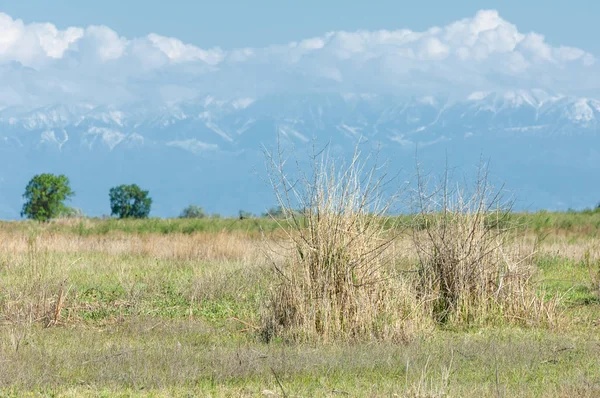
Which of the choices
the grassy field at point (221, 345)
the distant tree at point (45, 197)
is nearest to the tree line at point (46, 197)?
the distant tree at point (45, 197)

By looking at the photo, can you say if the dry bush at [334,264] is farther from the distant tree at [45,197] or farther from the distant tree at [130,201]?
the distant tree at [130,201]

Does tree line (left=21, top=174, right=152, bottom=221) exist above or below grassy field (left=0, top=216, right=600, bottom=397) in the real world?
above

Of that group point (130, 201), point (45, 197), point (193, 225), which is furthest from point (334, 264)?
point (130, 201)

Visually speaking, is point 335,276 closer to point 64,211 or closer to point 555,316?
point 555,316

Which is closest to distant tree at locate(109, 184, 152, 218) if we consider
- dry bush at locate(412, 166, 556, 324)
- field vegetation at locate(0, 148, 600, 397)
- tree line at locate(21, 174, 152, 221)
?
tree line at locate(21, 174, 152, 221)

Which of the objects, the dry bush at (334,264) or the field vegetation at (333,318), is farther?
the dry bush at (334,264)

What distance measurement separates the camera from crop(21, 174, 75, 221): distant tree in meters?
50.8

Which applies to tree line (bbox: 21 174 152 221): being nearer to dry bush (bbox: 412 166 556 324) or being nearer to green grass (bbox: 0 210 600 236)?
green grass (bbox: 0 210 600 236)

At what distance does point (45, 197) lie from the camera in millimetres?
50781

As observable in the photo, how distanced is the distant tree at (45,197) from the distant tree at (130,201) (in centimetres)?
1552

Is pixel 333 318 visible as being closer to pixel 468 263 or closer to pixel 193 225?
pixel 468 263

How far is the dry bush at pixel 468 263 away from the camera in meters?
13.2

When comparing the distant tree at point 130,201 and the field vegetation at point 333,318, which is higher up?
the distant tree at point 130,201

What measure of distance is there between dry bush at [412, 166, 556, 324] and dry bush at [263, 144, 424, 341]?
4.40 ft
